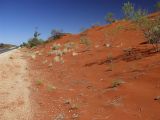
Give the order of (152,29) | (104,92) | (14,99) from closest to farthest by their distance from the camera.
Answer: (104,92) < (14,99) < (152,29)

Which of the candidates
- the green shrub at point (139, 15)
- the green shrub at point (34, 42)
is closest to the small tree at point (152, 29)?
the green shrub at point (139, 15)

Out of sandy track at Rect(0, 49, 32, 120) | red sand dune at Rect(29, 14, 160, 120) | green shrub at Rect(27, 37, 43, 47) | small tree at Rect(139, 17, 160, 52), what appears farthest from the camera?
green shrub at Rect(27, 37, 43, 47)

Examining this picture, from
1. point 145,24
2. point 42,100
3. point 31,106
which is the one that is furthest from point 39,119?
point 145,24

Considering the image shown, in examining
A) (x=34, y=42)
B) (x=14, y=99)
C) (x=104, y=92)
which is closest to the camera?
(x=104, y=92)

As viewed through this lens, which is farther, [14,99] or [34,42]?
[34,42]

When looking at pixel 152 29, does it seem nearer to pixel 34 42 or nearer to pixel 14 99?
pixel 14 99

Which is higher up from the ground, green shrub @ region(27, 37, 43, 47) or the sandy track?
green shrub @ region(27, 37, 43, 47)

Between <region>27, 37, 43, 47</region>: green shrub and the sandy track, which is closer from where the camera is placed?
the sandy track

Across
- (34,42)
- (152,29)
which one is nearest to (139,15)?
(152,29)

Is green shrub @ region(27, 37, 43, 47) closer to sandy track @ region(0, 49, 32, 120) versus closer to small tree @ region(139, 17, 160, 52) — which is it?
small tree @ region(139, 17, 160, 52)

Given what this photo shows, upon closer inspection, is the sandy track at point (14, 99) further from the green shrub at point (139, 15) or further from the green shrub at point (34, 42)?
the green shrub at point (34, 42)

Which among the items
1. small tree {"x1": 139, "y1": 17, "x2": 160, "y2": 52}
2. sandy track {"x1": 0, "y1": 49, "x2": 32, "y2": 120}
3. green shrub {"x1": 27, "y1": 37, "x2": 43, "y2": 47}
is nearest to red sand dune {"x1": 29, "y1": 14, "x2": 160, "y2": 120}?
sandy track {"x1": 0, "y1": 49, "x2": 32, "y2": 120}

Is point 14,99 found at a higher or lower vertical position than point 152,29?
lower

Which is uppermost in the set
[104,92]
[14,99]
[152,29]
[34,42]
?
[152,29]
